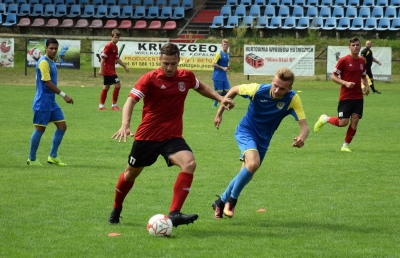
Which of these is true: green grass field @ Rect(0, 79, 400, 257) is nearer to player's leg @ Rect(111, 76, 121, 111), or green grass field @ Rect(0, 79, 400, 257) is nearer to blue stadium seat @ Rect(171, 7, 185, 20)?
player's leg @ Rect(111, 76, 121, 111)

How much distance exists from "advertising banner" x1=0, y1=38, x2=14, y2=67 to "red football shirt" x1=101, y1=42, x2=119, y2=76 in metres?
11.9

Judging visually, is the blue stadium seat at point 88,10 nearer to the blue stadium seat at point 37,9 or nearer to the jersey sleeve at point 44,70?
the blue stadium seat at point 37,9

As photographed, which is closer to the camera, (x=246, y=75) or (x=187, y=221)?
(x=187, y=221)

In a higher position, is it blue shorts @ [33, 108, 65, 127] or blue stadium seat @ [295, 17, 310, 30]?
blue shorts @ [33, 108, 65, 127]

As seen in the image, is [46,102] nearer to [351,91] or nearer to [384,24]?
[351,91]

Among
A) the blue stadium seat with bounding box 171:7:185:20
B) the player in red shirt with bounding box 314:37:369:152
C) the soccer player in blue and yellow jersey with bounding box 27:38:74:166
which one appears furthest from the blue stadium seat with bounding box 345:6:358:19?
the soccer player in blue and yellow jersey with bounding box 27:38:74:166

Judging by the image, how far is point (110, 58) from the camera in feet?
67.2

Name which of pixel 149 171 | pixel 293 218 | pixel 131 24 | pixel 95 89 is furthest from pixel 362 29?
pixel 293 218

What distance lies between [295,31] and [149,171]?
26346mm

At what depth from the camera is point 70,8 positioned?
135 feet

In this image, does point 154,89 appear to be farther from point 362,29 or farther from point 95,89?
point 362,29

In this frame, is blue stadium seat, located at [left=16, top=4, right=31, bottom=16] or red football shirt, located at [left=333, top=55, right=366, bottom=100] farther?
blue stadium seat, located at [left=16, top=4, right=31, bottom=16]

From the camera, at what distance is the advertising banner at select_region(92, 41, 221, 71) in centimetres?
3097

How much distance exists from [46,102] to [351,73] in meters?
5.46
